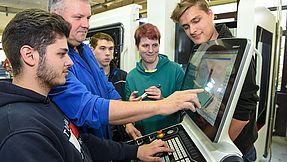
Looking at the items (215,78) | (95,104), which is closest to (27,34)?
(95,104)

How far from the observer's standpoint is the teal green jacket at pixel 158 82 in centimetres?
175

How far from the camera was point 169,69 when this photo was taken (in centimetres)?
188

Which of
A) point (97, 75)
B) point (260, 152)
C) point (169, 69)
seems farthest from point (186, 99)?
point (260, 152)

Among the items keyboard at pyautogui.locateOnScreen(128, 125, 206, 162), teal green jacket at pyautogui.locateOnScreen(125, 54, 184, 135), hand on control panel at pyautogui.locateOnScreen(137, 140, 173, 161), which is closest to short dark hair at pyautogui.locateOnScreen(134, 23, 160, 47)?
teal green jacket at pyautogui.locateOnScreen(125, 54, 184, 135)

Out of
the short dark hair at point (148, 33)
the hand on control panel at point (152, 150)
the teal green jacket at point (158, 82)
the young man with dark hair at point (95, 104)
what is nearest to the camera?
the young man with dark hair at point (95, 104)

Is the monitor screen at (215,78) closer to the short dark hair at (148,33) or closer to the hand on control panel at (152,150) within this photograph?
the hand on control panel at (152,150)

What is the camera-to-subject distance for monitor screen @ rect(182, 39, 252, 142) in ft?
2.56

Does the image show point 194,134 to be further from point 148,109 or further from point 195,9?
point 195,9

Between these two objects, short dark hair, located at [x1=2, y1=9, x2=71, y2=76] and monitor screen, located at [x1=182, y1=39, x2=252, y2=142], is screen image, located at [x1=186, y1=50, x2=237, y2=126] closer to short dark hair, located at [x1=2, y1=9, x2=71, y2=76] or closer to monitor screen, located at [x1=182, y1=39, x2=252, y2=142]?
monitor screen, located at [x1=182, y1=39, x2=252, y2=142]

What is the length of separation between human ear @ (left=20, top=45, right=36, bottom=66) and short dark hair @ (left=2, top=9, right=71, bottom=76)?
0.5 inches

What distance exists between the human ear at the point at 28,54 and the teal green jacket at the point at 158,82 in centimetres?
108

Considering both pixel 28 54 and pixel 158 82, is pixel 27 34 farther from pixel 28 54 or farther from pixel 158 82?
pixel 158 82

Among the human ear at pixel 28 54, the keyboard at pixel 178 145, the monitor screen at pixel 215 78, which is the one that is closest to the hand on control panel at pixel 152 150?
the keyboard at pixel 178 145

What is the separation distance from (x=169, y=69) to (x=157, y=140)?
0.81m
